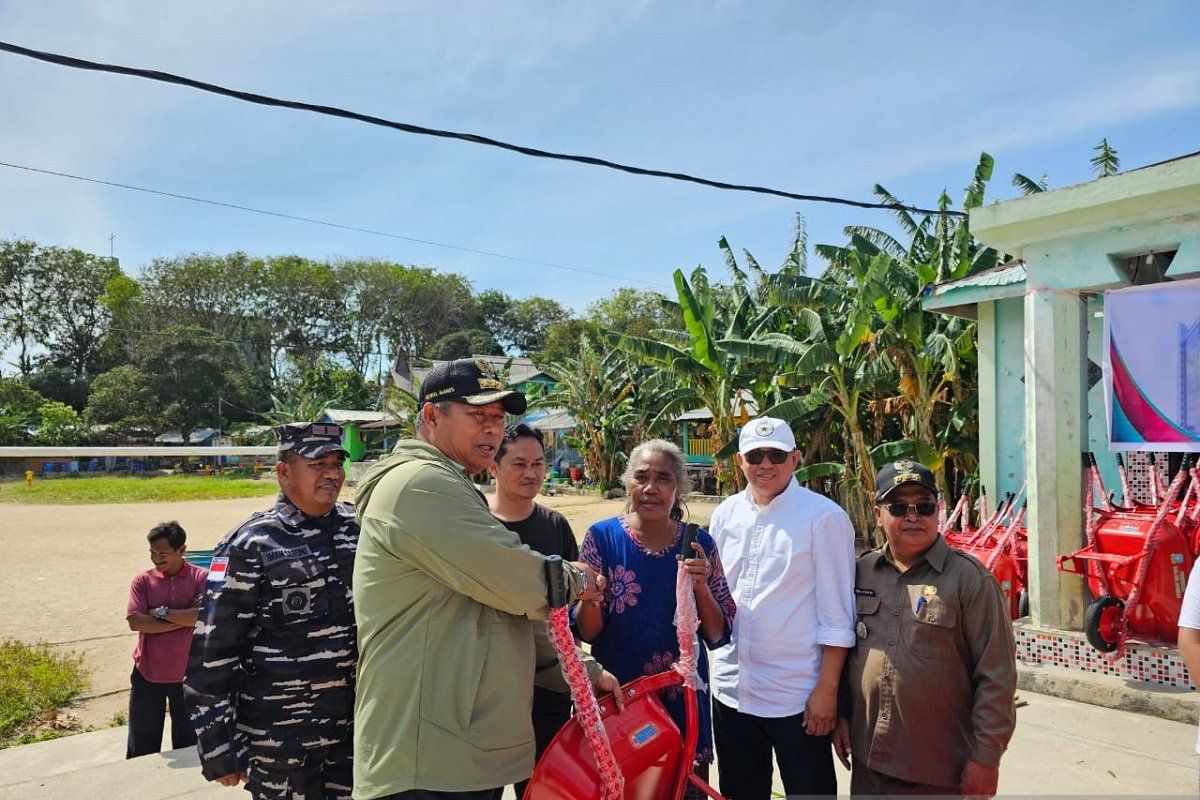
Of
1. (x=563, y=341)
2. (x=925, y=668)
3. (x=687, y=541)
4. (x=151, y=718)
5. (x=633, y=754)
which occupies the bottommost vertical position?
(x=151, y=718)

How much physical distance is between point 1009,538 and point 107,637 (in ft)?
30.7

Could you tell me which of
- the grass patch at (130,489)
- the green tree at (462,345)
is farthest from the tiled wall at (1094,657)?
the green tree at (462,345)

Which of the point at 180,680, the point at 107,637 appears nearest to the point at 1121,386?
the point at 180,680

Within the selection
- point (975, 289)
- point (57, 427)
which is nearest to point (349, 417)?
point (57, 427)

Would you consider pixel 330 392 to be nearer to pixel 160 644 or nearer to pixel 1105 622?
pixel 160 644

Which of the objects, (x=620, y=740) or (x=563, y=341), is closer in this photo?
(x=620, y=740)

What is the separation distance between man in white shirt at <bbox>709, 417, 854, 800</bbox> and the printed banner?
3.83 meters

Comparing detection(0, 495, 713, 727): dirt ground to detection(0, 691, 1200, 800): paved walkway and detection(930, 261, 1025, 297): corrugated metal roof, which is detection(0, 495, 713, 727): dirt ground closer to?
detection(0, 691, 1200, 800): paved walkway

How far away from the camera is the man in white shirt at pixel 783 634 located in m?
2.78

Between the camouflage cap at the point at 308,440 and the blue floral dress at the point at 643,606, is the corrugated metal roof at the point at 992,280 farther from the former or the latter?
the camouflage cap at the point at 308,440

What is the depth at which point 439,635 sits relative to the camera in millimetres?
2004

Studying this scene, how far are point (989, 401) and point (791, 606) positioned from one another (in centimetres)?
616

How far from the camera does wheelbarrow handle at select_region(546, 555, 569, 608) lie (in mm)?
2018

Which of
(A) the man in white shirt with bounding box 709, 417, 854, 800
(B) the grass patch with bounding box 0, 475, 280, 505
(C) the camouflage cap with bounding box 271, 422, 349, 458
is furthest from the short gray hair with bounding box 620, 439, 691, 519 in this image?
(B) the grass patch with bounding box 0, 475, 280, 505
